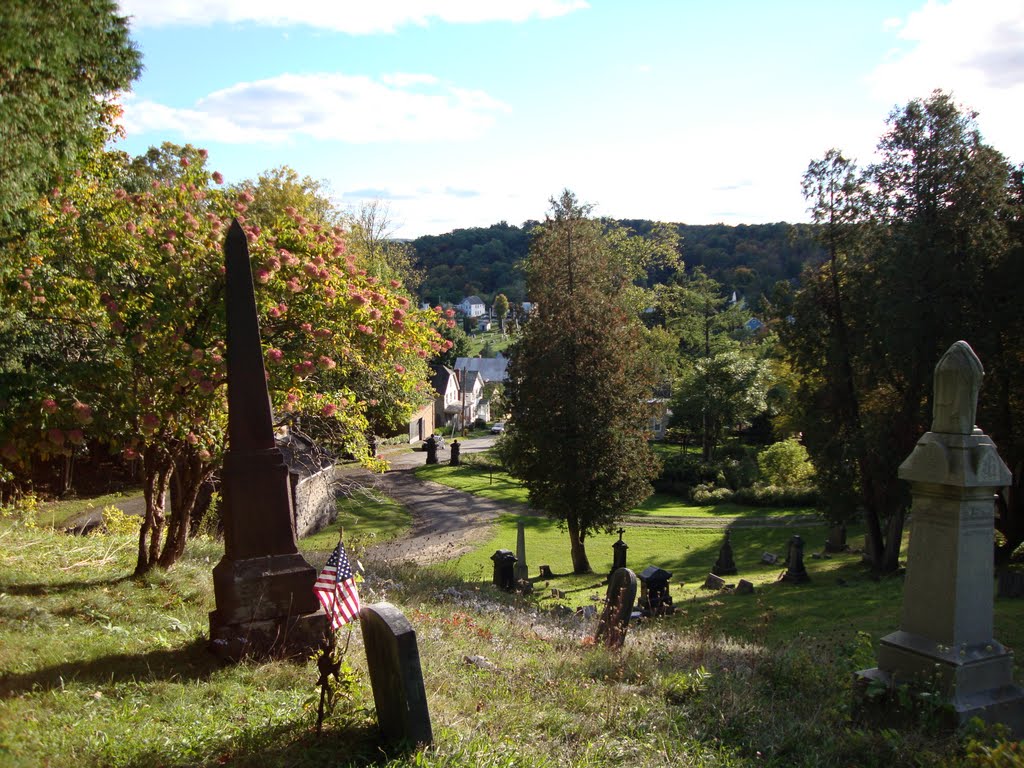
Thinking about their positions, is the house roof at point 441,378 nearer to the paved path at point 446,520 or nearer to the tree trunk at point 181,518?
the paved path at point 446,520

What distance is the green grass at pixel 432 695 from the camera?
4.68 metres

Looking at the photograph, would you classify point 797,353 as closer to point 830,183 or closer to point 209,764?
point 830,183

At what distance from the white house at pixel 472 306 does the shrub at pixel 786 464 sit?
297 feet

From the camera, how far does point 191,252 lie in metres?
8.45

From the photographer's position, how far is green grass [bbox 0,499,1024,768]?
468 cm

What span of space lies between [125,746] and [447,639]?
3786 millimetres

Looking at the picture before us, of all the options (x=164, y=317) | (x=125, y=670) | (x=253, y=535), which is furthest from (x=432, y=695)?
(x=164, y=317)

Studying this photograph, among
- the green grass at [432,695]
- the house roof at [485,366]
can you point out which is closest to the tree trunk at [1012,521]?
the green grass at [432,695]

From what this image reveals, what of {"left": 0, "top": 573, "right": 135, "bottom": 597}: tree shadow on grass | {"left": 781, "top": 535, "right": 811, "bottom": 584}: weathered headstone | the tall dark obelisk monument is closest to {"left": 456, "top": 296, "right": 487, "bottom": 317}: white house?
{"left": 781, "top": 535, "right": 811, "bottom": 584}: weathered headstone

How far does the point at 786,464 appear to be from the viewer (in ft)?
116

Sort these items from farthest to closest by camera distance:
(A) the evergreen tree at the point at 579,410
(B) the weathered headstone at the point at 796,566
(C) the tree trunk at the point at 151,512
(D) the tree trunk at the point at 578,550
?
(D) the tree trunk at the point at 578,550, (A) the evergreen tree at the point at 579,410, (B) the weathered headstone at the point at 796,566, (C) the tree trunk at the point at 151,512

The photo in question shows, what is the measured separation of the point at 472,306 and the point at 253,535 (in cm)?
12216

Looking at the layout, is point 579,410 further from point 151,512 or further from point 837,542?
point 151,512

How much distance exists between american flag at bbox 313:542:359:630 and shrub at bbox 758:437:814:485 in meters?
31.2
